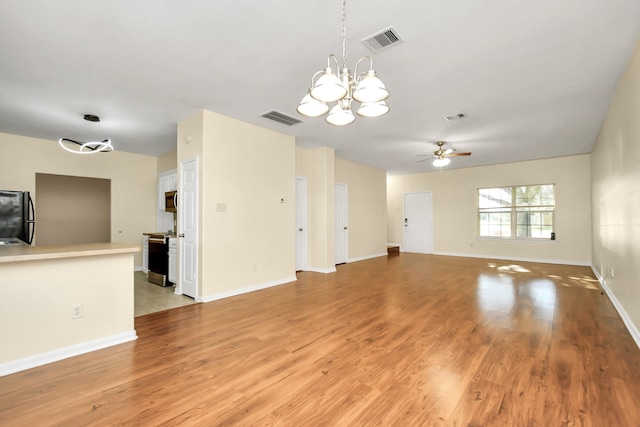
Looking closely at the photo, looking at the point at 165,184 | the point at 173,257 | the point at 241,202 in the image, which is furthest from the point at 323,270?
the point at 165,184

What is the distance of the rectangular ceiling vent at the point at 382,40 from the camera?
8.16ft

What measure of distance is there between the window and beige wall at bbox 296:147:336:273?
5131mm

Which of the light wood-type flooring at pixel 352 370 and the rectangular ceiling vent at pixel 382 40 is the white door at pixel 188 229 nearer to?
the light wood-type flooring at pixel 352 370

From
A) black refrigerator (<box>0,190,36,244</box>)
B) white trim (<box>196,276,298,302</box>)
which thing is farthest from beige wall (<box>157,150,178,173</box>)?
white trim (<box>196,276,298,302</box>)

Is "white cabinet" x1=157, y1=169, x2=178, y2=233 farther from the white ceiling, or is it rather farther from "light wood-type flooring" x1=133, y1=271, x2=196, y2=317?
"light wood-type flooring" x1=133, y1=271, x2=196, y2=317

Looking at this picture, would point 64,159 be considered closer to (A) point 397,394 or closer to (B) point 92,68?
(B) point 92,68

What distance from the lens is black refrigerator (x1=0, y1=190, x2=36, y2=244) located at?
14.8 ft

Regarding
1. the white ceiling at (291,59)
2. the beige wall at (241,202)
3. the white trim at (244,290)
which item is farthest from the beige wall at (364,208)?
the white ceiling at (291,59)

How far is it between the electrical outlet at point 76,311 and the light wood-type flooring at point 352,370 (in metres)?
0.36

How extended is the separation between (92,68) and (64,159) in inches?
161

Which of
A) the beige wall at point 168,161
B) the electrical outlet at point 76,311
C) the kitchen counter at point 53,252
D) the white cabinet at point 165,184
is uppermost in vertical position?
the beige wall at point 168,161

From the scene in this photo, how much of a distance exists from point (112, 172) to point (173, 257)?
309cm

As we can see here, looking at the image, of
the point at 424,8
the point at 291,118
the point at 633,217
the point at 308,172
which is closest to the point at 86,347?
the point at 291,118

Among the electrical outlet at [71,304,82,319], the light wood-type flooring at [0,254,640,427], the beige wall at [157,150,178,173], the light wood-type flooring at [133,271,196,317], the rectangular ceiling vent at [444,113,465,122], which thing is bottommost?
the light wood-type flooring at [133,271,196,317]
